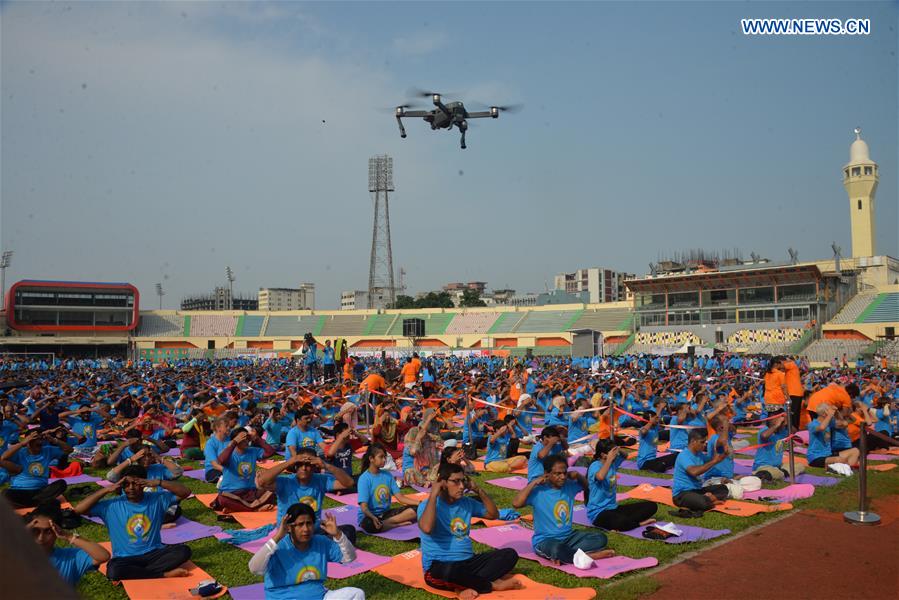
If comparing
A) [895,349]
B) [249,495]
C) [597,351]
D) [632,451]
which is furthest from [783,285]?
[249,495]

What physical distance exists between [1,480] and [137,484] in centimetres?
497

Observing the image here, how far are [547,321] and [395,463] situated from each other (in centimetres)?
5516

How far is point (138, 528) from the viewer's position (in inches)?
243

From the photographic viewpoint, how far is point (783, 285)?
162 ft

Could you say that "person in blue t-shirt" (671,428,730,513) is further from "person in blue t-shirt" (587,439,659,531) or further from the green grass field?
"person in blue t-shirt" (587,439,659,531)

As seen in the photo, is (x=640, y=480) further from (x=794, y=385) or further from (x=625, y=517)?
(x=794, y=385)

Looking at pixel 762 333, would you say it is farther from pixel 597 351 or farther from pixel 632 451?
pixel 632 451

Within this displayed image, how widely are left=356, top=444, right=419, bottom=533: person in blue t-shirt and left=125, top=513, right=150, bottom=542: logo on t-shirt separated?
2.48m

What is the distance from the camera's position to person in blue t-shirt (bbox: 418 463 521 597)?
583 cm

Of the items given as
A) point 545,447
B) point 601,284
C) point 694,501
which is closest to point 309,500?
point 545,447

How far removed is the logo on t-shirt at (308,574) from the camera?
197 inches

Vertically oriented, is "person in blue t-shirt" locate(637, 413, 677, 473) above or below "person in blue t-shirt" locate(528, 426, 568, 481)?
below

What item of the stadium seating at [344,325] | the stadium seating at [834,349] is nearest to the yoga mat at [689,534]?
the stadium seating at [834,349]

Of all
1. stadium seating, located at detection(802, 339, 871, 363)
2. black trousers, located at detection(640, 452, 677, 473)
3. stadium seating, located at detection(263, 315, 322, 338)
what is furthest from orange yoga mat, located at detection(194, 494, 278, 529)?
stadium seating, located at detection(263, 315, 322, 338)
